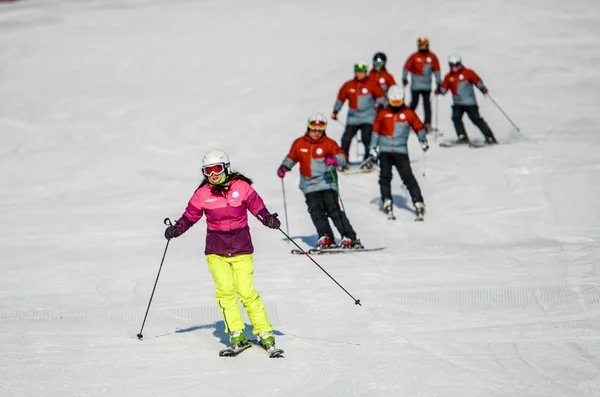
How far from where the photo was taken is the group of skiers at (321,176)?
24.5 ft

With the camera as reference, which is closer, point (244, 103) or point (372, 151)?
point (372, 151)

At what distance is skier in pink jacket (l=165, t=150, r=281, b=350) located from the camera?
746 cm

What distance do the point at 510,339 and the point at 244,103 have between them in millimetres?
15202

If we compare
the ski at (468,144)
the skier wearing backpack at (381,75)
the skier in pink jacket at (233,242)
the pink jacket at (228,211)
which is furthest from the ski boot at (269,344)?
the ski at (468,144)

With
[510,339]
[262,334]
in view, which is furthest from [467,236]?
[262,334]

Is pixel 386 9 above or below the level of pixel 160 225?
above

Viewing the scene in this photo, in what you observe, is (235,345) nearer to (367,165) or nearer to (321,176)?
(321,176)

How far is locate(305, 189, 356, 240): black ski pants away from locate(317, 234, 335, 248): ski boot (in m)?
0.05

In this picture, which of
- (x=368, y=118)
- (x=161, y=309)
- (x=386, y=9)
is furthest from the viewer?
(x=386, y=9)

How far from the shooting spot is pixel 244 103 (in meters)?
22.1

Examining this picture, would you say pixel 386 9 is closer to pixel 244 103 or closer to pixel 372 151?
pixel 244 103

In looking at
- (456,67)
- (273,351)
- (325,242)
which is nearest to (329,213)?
(325,242)

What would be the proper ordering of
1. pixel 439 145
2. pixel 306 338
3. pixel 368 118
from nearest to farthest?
1. pixel 306 338
2. pixel 368 118
3. pixel 439 145

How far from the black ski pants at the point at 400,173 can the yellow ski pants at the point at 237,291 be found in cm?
626
